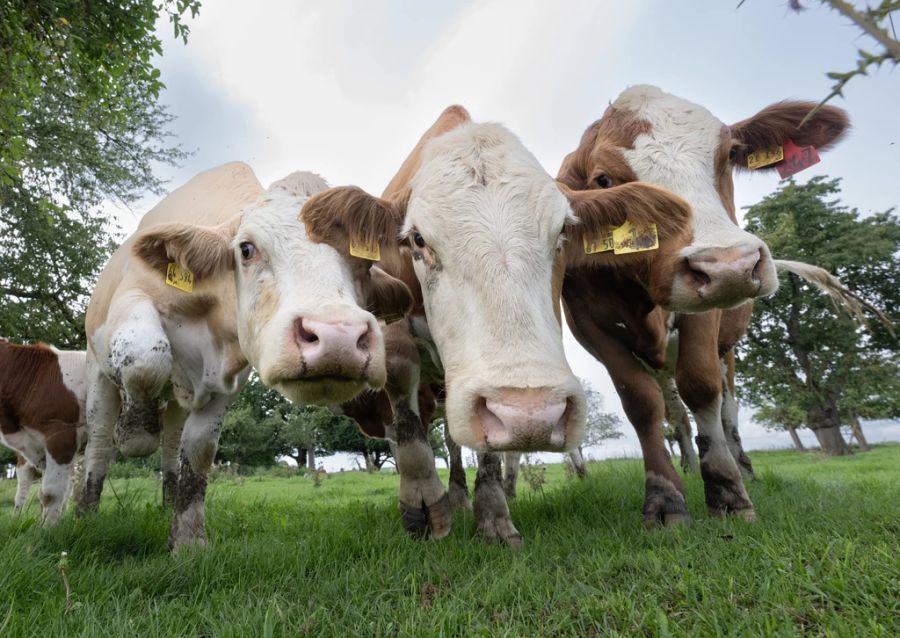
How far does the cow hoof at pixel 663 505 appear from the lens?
3.46 m

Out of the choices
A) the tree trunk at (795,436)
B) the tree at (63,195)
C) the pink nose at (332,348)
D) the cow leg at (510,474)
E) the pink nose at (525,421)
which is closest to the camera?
the pink nose at (525,421)

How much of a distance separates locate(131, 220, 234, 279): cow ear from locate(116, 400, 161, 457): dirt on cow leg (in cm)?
103

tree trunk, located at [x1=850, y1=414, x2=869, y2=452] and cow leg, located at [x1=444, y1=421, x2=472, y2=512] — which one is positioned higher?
tree trunk, located at [x1=850, y1=414, x2=869, y2=452]

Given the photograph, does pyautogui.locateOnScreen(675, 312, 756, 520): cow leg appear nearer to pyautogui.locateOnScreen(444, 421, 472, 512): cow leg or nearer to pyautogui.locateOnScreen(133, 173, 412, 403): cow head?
pyautogui.locateOnScreen(133, 173, 412, 403): cow head

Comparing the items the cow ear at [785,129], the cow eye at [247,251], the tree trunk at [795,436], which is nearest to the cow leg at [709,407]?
the cow ear at [785,129]

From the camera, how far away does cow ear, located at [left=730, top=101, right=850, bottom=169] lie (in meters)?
4.36

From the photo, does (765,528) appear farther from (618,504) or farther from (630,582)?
(618,504)

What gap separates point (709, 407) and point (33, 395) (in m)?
7.96

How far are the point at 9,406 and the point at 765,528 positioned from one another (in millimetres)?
8612

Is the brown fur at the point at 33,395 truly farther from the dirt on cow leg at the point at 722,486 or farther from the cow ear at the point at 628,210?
the dirt on cow leg at the point at 722,486

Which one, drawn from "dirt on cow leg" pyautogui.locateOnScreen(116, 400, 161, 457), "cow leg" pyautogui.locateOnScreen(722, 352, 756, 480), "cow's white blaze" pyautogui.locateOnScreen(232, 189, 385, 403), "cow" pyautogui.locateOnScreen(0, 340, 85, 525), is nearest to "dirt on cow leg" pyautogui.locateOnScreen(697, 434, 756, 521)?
"cow's white blaze" pyautogui.locateOnScreen(232, 189, 385, 403)

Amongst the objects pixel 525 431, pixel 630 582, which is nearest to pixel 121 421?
pixel 525 431

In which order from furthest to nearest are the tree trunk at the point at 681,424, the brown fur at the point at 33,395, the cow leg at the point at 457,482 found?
the tree trunk at the point at 681,424 < the brown fur at the point at 33,395 < the cow leg at the point at 457,482

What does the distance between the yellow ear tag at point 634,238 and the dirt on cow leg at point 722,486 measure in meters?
1.37
